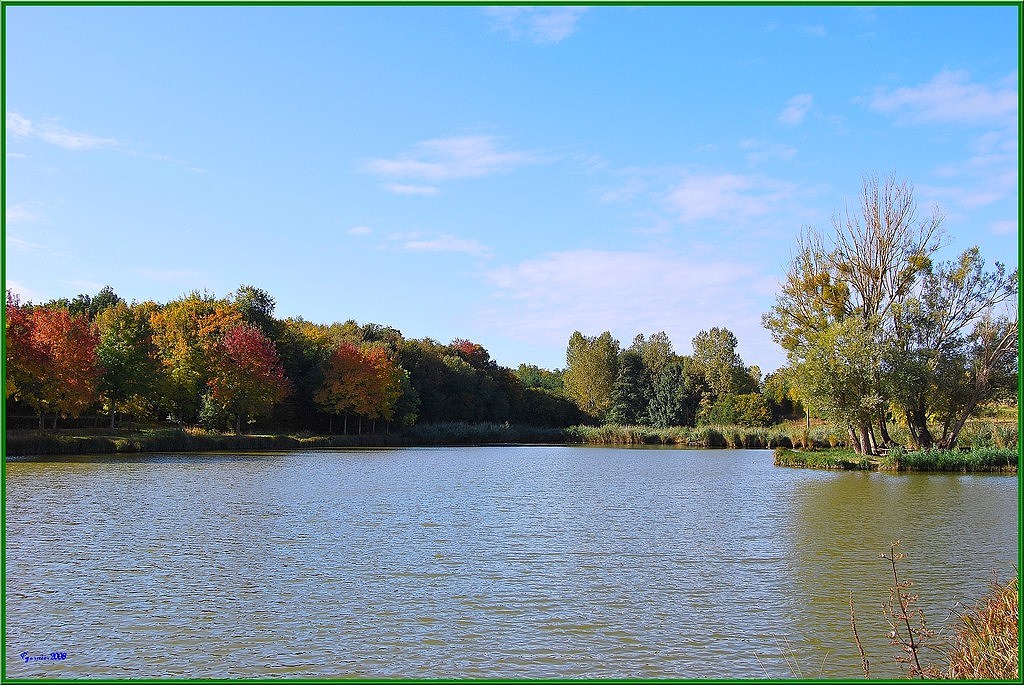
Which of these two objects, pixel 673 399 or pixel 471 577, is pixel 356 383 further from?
pixel 471 577

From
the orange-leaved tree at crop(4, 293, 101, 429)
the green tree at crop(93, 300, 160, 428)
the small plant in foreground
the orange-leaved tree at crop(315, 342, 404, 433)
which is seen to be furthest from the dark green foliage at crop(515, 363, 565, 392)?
the small plant in foreground

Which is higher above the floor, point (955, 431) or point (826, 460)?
point (955, 431)

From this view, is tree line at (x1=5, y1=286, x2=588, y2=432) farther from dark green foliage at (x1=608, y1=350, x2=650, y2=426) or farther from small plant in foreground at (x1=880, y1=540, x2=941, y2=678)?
small plant in foreground at (x1=880, y1=540, x2=941, y2=678)

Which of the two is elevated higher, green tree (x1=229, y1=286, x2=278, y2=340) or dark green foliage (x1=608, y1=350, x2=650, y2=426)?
green tree (x1=229, y1=286, x2=278, y2=340)

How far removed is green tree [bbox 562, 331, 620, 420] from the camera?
79750 millimetres

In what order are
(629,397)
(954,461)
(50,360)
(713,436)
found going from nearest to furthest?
(954,461) < (50,360) < (713,436) < (629,397)

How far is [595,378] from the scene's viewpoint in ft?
263

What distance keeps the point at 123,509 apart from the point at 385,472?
12024mm

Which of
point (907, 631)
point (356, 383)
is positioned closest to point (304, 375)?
point (356, 383)

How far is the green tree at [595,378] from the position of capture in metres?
79.8

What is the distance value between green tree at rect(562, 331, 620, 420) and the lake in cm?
5826

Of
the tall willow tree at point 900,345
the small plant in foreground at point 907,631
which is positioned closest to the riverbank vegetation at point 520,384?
the tall willow tree at point 900,345

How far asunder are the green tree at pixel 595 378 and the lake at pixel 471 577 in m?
58.3

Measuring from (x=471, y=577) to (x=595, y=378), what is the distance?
6998 centimetres
